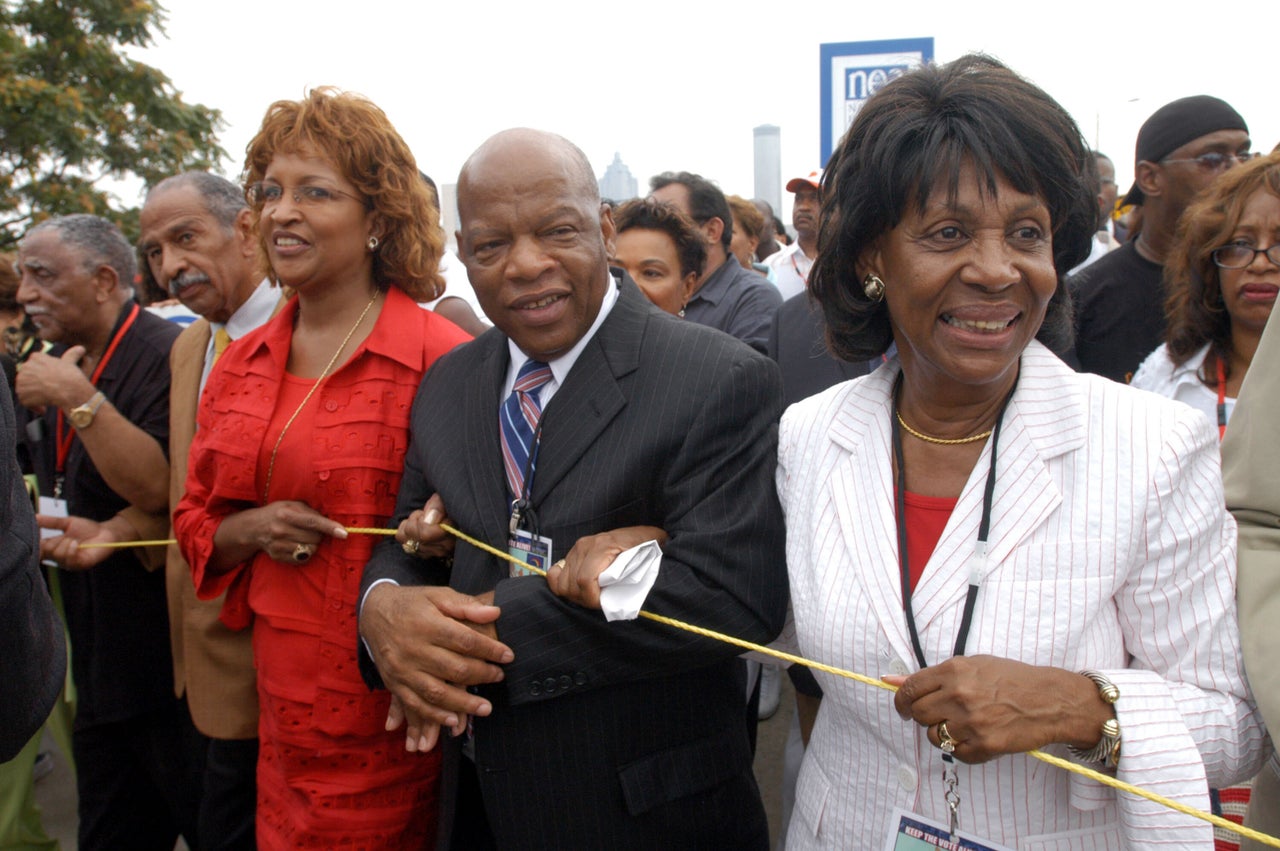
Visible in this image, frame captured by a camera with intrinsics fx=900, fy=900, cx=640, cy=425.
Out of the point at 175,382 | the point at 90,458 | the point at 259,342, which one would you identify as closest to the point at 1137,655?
the point at 259,342

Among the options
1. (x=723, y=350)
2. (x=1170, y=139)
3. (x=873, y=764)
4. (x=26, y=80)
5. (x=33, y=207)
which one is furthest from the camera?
(x=33, y=207)

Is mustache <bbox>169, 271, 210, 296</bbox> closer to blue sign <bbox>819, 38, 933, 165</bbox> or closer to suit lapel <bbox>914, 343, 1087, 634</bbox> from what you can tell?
suit lapel <bbox>914, 343, 1087, 634</bbox>

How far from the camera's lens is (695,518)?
6.11 feet

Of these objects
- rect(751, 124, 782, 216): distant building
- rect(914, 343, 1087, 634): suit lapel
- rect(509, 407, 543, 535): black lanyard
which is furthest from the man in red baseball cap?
rect(751, 124, 782, 216): distant building

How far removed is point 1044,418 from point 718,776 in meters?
1.06

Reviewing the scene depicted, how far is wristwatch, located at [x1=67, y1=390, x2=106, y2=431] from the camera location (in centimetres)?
317

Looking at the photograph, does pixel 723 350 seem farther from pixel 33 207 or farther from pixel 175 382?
pixel 33 207

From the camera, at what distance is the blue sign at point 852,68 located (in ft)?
18.7

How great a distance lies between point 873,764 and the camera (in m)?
1.75

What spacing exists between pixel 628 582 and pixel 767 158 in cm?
3342

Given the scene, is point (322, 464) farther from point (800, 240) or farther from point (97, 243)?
point (800, 240)

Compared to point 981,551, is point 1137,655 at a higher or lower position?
lower

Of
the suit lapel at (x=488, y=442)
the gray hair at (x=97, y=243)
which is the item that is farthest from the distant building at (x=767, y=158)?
the suit lapel at (x=488, y=442)

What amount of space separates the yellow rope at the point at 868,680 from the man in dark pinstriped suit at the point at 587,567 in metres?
0.04
